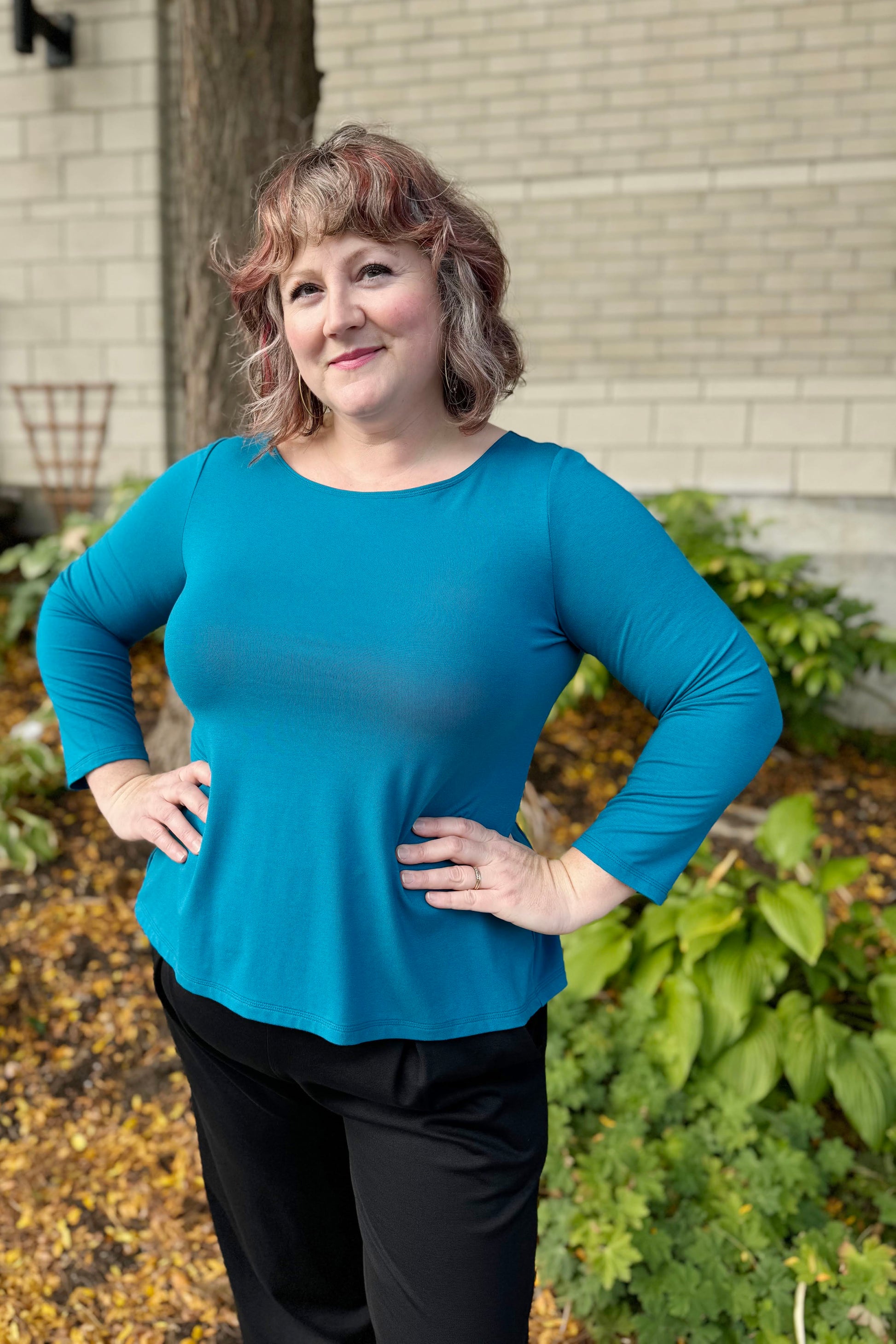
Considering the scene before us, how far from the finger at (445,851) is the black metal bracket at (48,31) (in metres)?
5.87

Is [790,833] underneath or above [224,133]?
underneath

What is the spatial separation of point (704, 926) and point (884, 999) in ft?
1.58

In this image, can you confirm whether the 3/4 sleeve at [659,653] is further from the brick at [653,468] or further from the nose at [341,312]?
the brick at [653,468]

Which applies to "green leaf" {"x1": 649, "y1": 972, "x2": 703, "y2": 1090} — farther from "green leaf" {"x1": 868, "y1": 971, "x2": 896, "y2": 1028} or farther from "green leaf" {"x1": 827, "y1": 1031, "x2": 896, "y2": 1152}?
"green leaf" {"x1": 868, "y1": 971, "x2": 896, "y2": 1028}

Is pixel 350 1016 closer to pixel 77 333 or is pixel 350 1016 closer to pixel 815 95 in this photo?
pixel 815 95

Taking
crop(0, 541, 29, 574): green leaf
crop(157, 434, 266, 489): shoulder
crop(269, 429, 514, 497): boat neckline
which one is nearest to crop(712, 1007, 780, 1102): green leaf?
crop(269, 429, 514, 497): boat neckline

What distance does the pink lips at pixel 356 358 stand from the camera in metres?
1.15

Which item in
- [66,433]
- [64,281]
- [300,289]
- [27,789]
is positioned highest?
[64,281]

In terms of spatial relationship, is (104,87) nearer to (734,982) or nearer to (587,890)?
(734,982)

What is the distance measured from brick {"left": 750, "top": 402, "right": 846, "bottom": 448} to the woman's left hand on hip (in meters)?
4.54

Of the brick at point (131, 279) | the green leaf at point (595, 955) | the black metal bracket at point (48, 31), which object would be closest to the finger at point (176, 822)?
the green leaf at point (595, 955)

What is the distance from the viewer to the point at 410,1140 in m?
1.17

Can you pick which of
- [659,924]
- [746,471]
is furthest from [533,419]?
[659,924]

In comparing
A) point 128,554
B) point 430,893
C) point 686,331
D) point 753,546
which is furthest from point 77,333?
point 430,893
